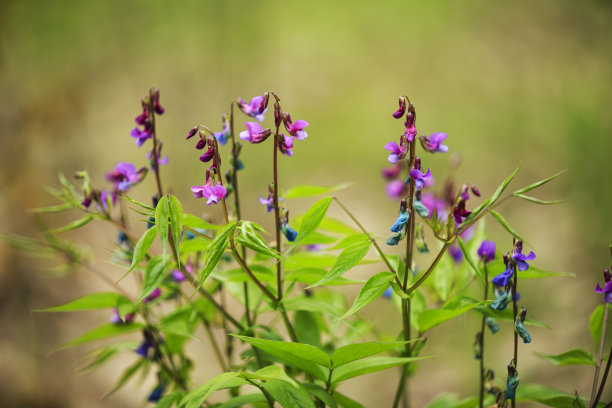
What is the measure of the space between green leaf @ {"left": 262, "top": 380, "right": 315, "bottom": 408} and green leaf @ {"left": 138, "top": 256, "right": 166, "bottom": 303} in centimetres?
26

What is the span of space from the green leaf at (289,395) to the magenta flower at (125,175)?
546 mm

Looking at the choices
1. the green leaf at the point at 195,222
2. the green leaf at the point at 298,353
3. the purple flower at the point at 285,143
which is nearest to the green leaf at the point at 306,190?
the purple flower at the point at 285,143

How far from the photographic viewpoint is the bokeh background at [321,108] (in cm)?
304

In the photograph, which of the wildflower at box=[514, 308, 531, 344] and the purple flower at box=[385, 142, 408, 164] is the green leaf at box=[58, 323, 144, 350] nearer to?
the purple flower at box=[385, 142, 408, 164]

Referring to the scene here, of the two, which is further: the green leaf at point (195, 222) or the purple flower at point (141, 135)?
the purple flower at point (141, 135)

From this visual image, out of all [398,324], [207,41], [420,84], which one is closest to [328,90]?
[420,84]

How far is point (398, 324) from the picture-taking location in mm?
3273

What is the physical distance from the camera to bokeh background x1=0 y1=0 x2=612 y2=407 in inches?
120

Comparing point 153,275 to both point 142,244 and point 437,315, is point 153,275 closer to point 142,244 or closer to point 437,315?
point 142,244

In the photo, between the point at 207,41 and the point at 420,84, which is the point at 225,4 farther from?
the point at 420,84

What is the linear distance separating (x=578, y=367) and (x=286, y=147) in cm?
231

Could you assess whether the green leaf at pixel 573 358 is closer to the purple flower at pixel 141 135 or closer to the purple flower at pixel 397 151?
the purple flower at pixel 397 151

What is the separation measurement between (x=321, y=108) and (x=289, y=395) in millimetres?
3871

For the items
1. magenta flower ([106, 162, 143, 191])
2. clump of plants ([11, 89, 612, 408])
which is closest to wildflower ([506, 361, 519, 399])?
clump of plants ([11, 89, 612, 408])
